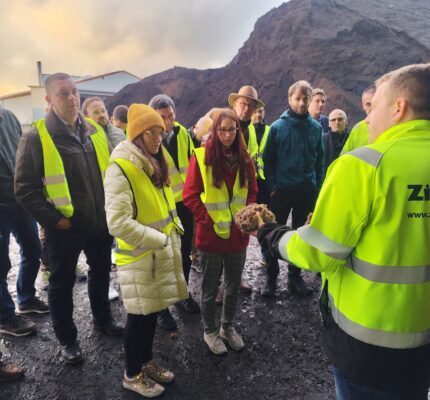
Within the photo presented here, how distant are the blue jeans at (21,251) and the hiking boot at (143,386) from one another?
5.08 feet

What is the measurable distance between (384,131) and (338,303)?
0.76 meters

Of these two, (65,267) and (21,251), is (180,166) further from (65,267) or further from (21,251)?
(21,251)

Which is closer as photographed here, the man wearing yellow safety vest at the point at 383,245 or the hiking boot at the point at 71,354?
the man wearing yellow safety vest at the point at 383,245

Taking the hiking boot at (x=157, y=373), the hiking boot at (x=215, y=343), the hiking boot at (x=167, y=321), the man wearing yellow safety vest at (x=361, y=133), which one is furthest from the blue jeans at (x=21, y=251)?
the man wearing yellow safety vest at (x=361, y=133)

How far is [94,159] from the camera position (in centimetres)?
287

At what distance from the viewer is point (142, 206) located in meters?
2.26

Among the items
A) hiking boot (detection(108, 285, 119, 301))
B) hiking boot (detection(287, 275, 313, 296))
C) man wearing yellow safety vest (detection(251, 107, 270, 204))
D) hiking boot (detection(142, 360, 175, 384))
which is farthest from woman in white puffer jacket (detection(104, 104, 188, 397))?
man wearing yellow safety vest (detection(251, 107, 270, 204))

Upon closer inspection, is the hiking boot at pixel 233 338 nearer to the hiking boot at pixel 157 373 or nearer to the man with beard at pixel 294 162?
the hiking boot at pixel 157 373

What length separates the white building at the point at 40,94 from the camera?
29.0 metres

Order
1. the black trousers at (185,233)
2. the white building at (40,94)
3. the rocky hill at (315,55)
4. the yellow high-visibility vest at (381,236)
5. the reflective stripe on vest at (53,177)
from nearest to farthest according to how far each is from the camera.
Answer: the yellow high-visibility vest at (381,236)
the reflective stripe on vest at (53,177)
the black trousers at (185,233)
the rocky hill at (315,55)
the white building at (40,94)

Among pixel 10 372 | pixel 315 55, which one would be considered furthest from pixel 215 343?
pixel 315 55

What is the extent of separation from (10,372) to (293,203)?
3.24m

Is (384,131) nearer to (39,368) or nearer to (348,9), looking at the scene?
(39,368)

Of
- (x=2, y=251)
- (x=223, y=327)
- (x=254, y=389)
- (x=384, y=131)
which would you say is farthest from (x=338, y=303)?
(x=2, y=251)
